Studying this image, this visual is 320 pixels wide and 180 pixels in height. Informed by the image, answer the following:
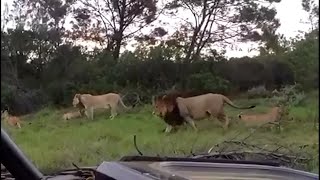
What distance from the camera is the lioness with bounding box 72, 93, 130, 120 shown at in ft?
4.63

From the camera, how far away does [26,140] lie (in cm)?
145

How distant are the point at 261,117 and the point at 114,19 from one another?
21.1 inches

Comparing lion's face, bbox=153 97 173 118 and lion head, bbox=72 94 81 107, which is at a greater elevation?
lion head, bbox=72 94 81 107

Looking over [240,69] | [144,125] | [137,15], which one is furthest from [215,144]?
[240,69]

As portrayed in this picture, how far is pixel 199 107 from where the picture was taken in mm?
1689

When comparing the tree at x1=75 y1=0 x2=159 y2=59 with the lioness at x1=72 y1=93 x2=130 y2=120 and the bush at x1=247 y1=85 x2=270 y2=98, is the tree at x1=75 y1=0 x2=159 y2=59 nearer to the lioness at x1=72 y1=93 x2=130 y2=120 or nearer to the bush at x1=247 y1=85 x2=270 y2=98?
the lioness at x1=72 y1=93 x2=130 y2=120

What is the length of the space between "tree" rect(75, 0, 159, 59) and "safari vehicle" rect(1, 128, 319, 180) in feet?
1.66

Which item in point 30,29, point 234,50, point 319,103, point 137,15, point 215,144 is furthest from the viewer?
point 215,144

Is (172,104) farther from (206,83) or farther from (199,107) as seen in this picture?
(206,83)

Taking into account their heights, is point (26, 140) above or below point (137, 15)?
below

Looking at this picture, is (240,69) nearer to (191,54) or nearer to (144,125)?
(191,54)

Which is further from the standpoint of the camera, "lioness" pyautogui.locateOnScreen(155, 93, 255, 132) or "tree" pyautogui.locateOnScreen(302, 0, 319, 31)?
"lioness" pyautogui.locateOnScreen(155, 93, 255, 132)

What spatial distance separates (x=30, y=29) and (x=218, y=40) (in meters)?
0.46

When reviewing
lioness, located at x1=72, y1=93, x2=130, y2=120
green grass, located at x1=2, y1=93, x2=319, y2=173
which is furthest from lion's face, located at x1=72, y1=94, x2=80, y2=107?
green grass, located at x1=2, y1=93, x2=319, y2=173
